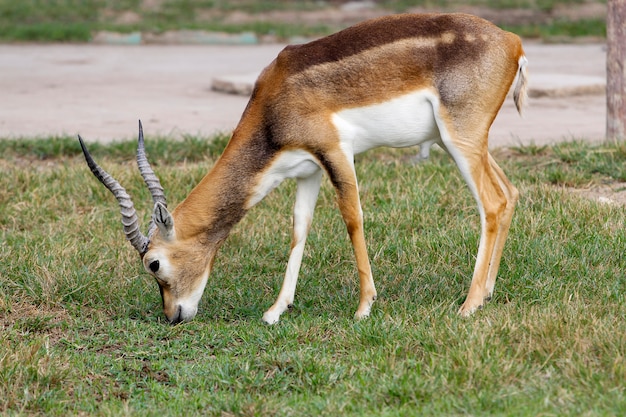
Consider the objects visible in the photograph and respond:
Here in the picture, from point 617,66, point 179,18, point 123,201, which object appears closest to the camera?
point 123,201

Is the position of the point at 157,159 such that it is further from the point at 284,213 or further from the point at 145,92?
the point at 145,92

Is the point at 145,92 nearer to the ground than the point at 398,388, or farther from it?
nearer to the ground

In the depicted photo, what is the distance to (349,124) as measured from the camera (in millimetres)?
5562

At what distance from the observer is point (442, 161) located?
852 centimetres

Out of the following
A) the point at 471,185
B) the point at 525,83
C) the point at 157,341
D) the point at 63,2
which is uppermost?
the point at 525,83

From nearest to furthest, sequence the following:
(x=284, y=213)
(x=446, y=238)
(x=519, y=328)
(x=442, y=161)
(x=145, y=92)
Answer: (x=519, y=328) < (x=446, y=238) < (x=284, y=213) < (x=442, y=161) < (x=145, y=92)

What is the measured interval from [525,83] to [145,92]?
23.8ft

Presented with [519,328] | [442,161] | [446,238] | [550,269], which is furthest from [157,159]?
[519,328]

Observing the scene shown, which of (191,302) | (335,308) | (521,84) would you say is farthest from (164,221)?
(521,84)

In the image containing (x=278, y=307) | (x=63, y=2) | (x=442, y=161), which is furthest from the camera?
(x=63, y=2)

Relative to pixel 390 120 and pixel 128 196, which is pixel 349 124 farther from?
pixel 128 196

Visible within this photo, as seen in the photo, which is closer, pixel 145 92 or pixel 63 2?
pixel 145 92

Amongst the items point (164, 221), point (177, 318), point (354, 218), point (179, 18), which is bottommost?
point (179, 18)

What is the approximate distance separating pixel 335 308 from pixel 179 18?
44.5ft
